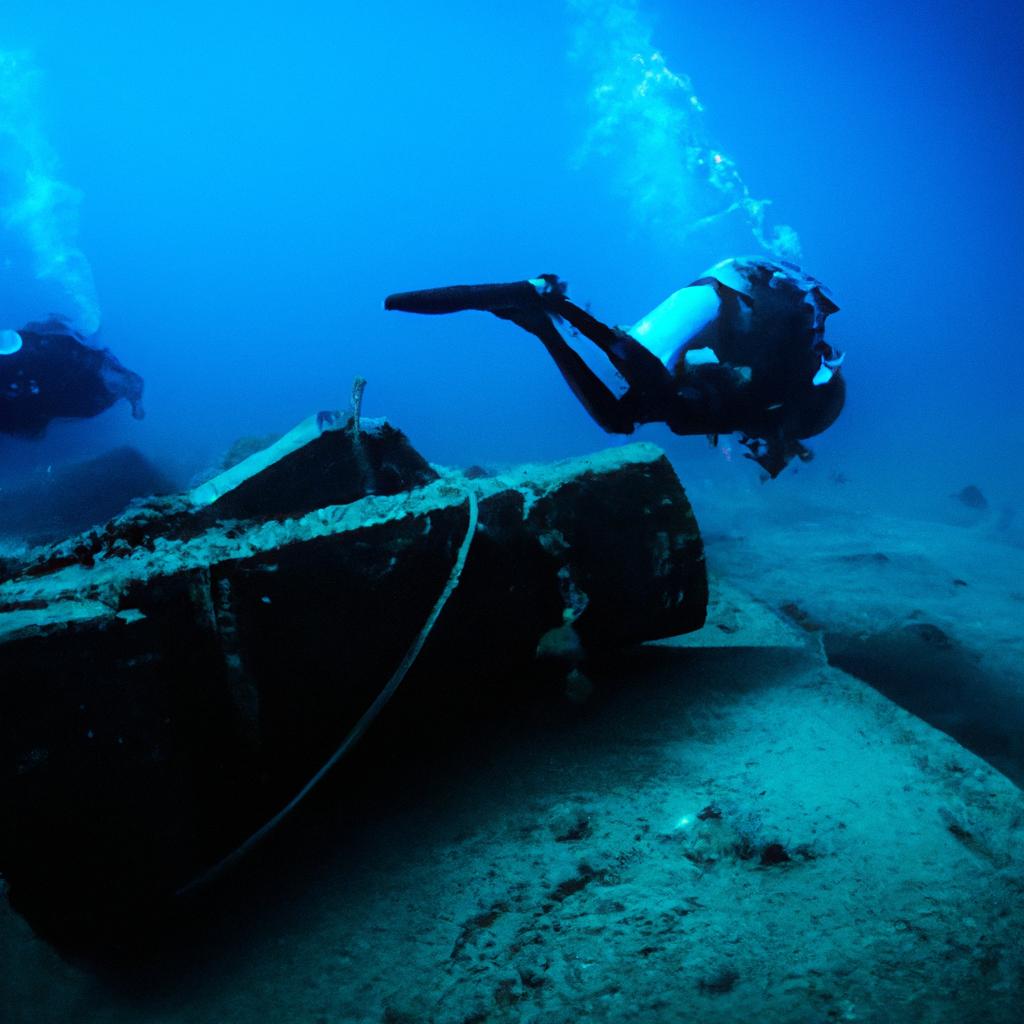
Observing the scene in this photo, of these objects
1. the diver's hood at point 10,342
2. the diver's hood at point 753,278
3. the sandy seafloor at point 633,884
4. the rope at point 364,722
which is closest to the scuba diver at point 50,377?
the diver's hood at point 10,342

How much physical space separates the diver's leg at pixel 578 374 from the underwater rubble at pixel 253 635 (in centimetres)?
81

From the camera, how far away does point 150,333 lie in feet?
306

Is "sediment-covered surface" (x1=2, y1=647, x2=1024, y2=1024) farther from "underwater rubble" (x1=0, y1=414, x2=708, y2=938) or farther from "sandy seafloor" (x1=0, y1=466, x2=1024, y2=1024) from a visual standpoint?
"underwater rubble" (x1=0, y1=414, x2=708, y2=938)

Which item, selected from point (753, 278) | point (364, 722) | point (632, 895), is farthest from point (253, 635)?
point (753, 278)

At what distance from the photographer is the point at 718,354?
3.34 m

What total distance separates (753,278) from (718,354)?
0.58m

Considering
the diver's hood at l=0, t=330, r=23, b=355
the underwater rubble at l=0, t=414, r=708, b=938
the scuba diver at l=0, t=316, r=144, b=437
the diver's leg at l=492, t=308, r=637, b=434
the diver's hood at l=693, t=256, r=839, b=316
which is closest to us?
the underwater rubble at l=0, t=414, r=708, b=938

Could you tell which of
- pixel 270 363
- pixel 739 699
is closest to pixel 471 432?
pixel 270 363

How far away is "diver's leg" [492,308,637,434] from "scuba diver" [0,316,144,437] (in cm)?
870

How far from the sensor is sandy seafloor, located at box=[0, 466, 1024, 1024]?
1.28 m

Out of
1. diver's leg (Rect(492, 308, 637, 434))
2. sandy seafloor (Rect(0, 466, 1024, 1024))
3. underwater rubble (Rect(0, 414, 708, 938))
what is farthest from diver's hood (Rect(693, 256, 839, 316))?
sandy seafloor (Rect(0, 466, 1024, 1024))

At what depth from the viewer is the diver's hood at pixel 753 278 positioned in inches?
135

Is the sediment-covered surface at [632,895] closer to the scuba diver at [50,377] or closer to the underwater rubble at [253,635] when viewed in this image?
the underwater rubble at [253,635]

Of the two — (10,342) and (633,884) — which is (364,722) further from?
(10,342)
